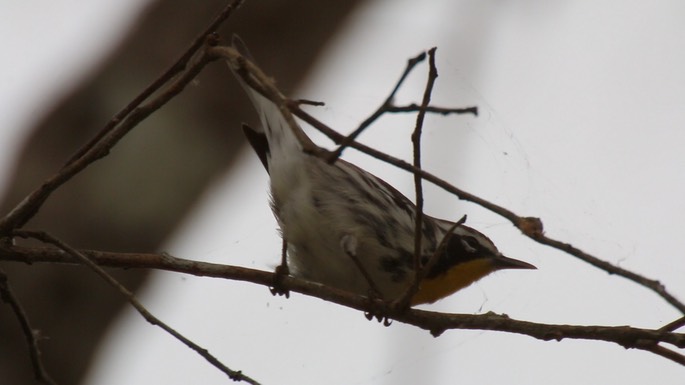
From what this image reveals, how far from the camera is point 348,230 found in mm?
3018

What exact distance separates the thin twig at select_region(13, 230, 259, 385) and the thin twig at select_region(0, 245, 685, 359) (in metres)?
0.04

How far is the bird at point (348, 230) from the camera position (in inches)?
117

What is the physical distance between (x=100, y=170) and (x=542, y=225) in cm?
209

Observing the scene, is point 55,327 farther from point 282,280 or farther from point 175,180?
point 282,280

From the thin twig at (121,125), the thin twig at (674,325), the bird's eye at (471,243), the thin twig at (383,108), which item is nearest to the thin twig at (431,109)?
the thin twig at (383,108)

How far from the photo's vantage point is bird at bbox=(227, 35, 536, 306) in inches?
117

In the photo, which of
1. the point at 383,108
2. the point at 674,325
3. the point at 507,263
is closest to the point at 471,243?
the point at 507,263

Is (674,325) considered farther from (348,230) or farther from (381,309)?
(348,230)

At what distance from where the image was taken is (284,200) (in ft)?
10.1

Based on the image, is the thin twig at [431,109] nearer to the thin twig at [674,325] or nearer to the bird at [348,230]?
the thin twig at [674,325]

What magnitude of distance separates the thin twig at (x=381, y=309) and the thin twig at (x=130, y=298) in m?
0.04

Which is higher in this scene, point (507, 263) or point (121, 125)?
point (507, 263)

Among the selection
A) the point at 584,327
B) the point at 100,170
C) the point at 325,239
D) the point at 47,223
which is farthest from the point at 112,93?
the point at 584,327

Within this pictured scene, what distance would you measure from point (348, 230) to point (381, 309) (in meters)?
0.81
